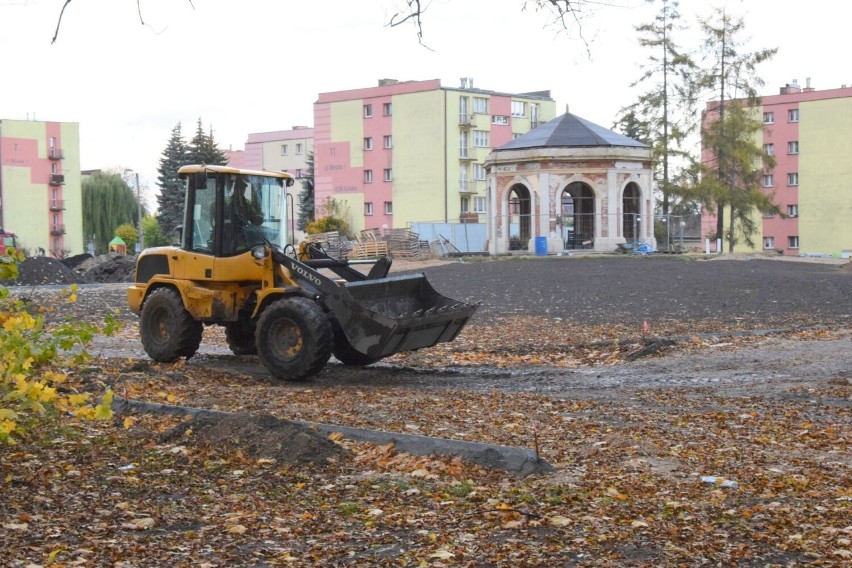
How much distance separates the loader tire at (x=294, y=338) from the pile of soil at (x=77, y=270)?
1227 inches

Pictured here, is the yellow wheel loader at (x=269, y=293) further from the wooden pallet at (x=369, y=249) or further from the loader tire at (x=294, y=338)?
the wooden pallet at (x=369, y=249)

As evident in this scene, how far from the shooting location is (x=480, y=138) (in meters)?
87.8

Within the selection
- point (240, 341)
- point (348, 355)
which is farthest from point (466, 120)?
point (348, 355)

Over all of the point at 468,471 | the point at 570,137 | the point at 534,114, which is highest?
the point at 534,114

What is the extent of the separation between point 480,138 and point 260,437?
7928 cm

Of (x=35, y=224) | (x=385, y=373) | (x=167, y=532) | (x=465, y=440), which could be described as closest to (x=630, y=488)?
(x=465, y=440)

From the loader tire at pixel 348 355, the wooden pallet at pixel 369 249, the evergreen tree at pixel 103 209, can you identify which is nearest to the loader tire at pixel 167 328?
the loader tire at pixel 348 355

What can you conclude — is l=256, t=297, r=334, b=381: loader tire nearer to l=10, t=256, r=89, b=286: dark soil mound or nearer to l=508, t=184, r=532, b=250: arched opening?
l=10, t=256, r=89, b=286: dark soil mound

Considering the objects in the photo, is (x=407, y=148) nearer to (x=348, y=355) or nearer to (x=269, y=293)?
(x=348, y=355)

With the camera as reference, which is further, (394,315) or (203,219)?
(203,219)

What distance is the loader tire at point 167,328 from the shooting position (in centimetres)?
1588

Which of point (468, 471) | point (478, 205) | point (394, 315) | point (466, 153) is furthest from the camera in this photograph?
point (478, 205)

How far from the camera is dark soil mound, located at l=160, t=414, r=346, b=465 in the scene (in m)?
9.22

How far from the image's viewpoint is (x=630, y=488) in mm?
8078
